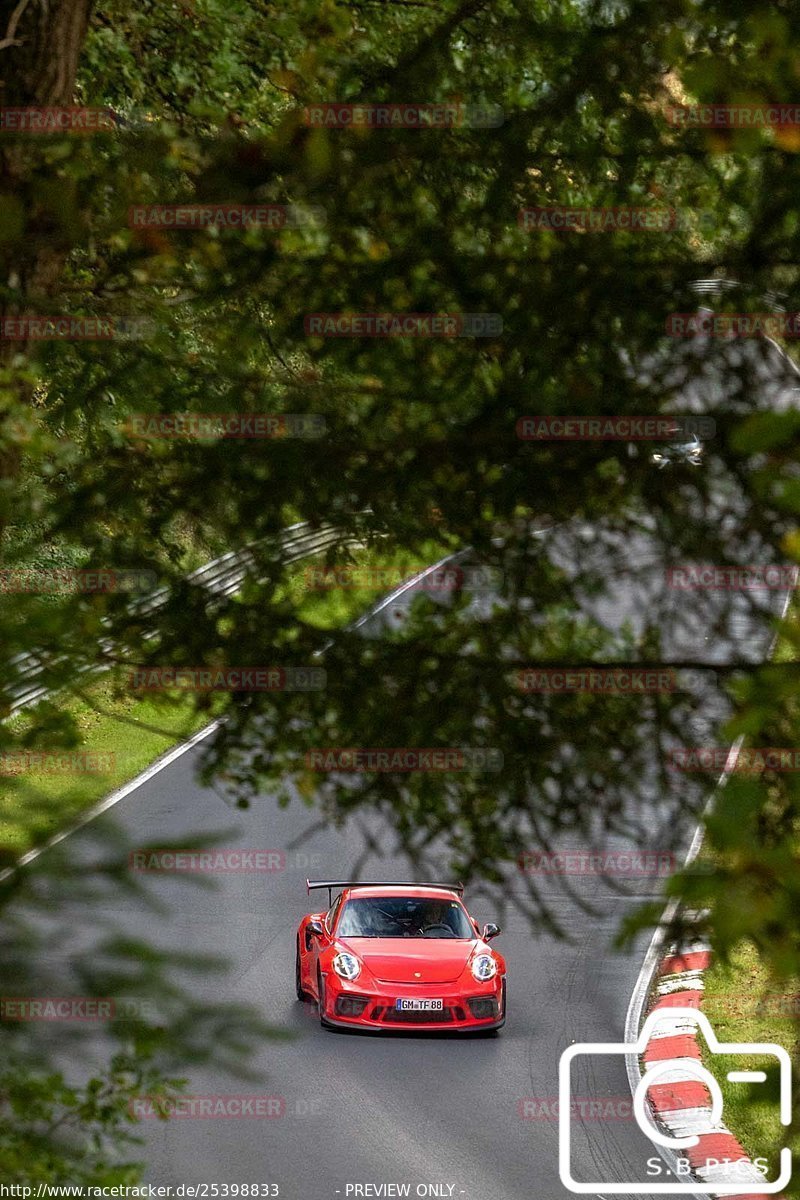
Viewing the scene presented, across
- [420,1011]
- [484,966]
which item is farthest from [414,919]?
[420,1011]

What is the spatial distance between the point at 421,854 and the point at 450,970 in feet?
21.1

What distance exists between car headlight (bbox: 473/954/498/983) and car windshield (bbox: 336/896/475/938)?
14.7 inches

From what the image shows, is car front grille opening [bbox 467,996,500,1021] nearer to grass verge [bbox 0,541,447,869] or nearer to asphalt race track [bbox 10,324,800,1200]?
asphalt race track [bbox 10,324,800,1200]

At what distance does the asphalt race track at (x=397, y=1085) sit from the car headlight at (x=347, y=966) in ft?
1.72

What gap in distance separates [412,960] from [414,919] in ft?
1.23

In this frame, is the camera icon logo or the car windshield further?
the car windshield

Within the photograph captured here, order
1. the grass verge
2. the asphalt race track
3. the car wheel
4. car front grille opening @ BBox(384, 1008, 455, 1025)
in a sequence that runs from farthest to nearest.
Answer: car front grille opening @ BBox(384, 1008, 455, 1025) → the car wheel → the asphalt race track → the grass verge

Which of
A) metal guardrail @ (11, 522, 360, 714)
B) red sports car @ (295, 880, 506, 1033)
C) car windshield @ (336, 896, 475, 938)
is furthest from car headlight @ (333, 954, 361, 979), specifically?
metal guardrail @ (11, 522, 360, 714)

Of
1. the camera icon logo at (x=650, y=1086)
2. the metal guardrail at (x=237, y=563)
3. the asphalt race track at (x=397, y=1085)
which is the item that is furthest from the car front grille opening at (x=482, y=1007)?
the metal guardrail at (x=237, y=563)

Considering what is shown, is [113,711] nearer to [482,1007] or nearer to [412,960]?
[412,960]

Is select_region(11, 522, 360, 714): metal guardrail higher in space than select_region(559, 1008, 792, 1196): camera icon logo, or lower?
higher

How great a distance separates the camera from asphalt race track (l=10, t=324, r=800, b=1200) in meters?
8.82

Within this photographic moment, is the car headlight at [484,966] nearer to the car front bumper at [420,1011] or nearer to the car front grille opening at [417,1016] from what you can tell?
the car front bumper at [420,1011]

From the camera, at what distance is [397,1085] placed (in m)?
10.5
